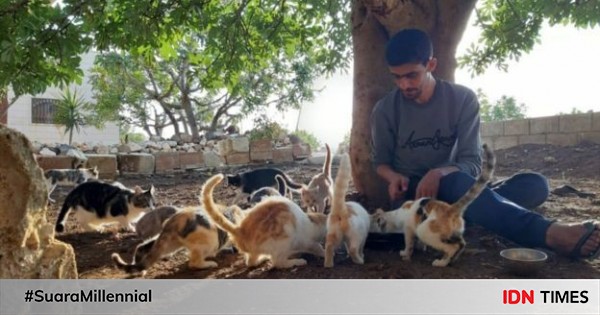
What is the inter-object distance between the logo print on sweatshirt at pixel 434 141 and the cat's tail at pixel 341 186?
1.10 metres

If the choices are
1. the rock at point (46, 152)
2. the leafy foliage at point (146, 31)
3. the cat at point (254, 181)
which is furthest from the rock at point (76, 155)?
the leafy foliage at point (146, 31)

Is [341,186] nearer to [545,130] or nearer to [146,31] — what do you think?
[146,31]

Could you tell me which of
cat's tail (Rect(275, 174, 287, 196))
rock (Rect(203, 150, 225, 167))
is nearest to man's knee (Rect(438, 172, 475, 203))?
cat's tail (Rect(275, 174, 287, 196))

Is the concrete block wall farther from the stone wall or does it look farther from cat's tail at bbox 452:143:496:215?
cat's tail at bbox 452:143:496:215

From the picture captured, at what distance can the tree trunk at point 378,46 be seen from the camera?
482 cm

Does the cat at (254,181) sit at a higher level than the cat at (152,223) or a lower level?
higher

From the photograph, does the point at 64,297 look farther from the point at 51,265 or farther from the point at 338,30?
the point at 338,30

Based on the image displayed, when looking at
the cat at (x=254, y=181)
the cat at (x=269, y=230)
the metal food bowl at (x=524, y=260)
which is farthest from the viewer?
the cat at (x=254, y=181)

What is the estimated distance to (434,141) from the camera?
155 inches

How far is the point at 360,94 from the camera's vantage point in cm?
518

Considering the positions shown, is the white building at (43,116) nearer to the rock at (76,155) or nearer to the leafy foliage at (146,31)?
the rock at (76,155)

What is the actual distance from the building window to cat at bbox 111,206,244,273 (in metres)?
Answer: 16.4

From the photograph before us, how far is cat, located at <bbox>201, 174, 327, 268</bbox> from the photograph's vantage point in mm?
3117

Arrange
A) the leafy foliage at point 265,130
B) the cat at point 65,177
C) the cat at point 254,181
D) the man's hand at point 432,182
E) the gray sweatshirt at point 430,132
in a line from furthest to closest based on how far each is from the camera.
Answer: the leafy foliage at point 265,130, the cat at point 65,177, the cat at point 254,181, the gray sweatshirt at point 430,132, the man's hand at point 432,182
